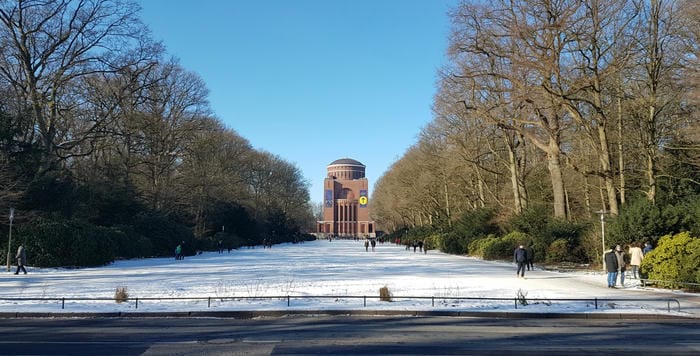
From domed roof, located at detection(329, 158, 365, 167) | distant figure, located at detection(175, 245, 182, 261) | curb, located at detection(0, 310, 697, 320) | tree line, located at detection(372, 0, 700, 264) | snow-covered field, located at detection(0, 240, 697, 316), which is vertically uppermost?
domed roof, located at detection(329, 158, 365, 167)

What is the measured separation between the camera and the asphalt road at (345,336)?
9203 millimetres

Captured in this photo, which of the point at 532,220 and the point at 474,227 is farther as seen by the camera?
the point at 474,227

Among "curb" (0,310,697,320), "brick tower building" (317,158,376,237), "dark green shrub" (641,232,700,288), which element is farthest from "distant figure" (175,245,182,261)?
"brick tower building" (317,158,376,237)

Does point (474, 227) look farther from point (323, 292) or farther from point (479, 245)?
point (323, 292)

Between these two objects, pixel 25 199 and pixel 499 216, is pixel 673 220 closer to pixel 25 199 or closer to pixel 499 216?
pixel 499 216

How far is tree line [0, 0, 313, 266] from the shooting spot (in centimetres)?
3002

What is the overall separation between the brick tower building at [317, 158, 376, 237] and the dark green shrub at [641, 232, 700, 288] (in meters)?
150

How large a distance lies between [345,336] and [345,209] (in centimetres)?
16614

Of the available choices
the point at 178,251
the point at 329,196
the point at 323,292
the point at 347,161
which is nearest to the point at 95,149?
the point at 178,251

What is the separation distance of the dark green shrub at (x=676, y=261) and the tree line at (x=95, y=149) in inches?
1028

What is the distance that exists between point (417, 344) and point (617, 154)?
1085 inches

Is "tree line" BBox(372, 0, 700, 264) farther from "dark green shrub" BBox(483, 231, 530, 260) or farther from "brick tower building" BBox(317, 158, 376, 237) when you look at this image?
"brick tower building" BBox(317, 158, 376, 237)

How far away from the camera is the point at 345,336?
10.8 m

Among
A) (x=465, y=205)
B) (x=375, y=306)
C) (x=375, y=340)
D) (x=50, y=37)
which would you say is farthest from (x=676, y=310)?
(x=465, y=205)
